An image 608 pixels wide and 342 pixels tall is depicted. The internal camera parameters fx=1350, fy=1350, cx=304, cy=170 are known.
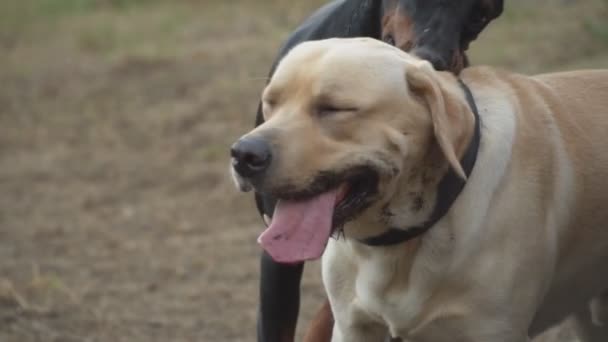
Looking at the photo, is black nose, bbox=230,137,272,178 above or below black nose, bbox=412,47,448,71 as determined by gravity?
above

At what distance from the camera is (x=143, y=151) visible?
9.24 meters

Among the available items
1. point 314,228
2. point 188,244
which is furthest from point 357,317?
point 188,244

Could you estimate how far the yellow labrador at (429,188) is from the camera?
320cm

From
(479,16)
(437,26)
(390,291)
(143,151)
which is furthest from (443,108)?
(143,151)

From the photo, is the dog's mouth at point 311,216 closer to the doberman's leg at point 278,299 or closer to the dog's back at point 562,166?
the dog's back at point 562,166

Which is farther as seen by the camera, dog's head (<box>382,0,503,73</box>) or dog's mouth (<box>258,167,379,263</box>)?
dog's head (<box>382,0,503,73</box>)

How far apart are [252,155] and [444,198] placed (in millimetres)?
550

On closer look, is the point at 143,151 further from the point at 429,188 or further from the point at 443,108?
the point at 443,108

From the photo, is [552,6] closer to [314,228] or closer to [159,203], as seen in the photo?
[159,203]

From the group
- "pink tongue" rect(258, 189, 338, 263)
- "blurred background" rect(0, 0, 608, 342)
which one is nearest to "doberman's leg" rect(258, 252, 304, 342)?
"pink tongue" rect(258, 189, 338, 263)

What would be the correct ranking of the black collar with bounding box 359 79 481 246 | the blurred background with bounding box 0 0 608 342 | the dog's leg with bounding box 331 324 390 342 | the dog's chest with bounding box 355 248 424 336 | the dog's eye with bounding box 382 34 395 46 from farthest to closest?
the blurred background with bounding box 0 0 608 342 → the dog's eye with bounding box 382 34 395 46 → the dog's leg with bounding box 331 324 390 342 → the dog's chest with bounding box 355 248 424 336 → the black collar with bounding box 359 79 481 246

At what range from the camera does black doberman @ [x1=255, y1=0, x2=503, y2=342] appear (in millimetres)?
3920

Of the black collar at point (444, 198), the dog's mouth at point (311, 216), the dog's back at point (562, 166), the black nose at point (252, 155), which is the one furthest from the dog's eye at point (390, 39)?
the black nose at point (252, 155)

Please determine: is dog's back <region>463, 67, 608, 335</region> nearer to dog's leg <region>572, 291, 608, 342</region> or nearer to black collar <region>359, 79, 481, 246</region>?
black collar <region>359, 79, 481, 246</region>
